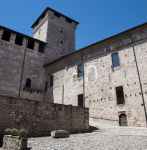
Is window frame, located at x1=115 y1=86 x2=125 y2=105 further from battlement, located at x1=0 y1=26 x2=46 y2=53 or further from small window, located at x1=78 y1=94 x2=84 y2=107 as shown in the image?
battlement, located at x1=0 y1=26 x2=46 y2=53

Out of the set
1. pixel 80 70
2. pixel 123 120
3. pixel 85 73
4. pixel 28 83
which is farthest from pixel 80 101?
pixel 28 83

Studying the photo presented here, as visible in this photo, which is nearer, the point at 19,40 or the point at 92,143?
the point at 92,143

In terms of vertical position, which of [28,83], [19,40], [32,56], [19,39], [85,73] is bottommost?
[28,83]

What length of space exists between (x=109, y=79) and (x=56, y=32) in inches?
585

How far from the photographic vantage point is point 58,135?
804 centimetres

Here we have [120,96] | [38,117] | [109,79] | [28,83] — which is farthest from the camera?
[28,83]

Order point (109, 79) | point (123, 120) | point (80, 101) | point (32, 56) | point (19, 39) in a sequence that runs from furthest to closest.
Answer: point (32, 56) → point (19, 39) → point (80, 101) → point (109, 79) → point (123, 120)

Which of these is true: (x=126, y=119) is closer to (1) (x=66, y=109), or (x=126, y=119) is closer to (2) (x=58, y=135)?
(1) (x=66, y=109)

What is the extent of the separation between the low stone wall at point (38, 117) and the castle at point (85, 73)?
13.4 ft

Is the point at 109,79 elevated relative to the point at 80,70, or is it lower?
lower

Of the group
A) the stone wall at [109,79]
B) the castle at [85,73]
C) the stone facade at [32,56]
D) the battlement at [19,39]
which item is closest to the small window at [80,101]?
the castle at [85,73]

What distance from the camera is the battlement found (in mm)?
19850

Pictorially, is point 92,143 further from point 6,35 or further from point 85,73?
point 6,35

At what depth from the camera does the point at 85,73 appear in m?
16.7
